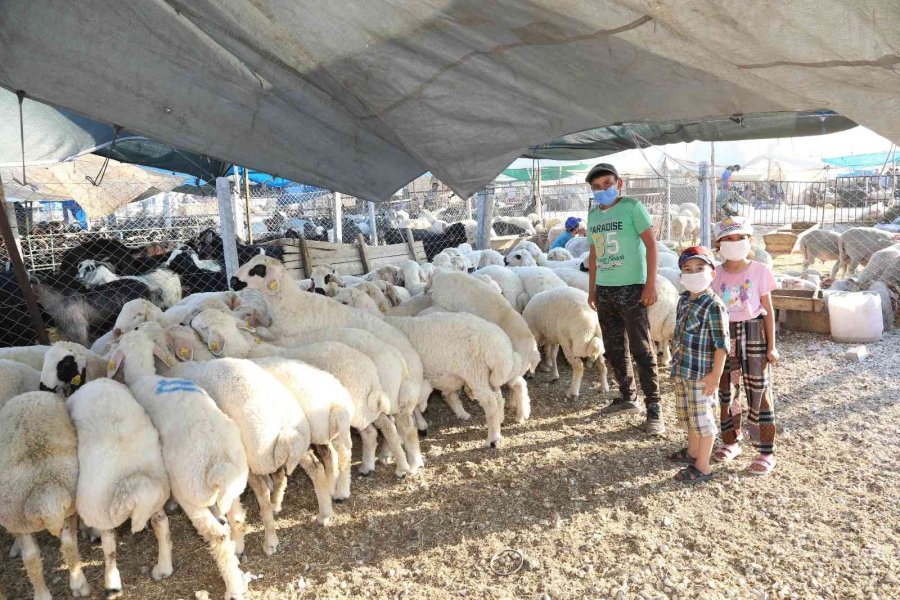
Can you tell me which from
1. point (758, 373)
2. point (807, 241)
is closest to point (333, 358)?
point (758, 373)

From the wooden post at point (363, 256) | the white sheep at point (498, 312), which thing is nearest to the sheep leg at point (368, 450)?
the white sheep at point (498, 312)

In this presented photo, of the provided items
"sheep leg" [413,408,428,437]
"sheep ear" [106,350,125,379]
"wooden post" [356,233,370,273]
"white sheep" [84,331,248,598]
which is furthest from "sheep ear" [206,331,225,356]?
"wooden post" [356,233,370,273]

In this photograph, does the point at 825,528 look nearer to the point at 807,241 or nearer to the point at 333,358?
the point at 333,358

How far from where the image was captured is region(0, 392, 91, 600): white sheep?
3.08 meters

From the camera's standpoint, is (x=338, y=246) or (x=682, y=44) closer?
(x=682, y=44)

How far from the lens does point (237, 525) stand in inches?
144

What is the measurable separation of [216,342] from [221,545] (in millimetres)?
1607

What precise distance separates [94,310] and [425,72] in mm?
6508

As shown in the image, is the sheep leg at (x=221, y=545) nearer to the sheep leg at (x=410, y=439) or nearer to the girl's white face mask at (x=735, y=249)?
the sheep leg at (x=410, y=439)

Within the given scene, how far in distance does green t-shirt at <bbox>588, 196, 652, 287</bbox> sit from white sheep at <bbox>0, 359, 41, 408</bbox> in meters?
4.58

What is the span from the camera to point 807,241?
44.4ft

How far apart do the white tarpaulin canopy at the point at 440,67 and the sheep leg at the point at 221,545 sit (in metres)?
2.74

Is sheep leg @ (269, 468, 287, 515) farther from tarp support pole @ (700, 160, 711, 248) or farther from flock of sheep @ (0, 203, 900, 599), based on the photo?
tarp support pole @ (700, 160, 711, 248)

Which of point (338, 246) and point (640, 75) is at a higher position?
point (640, 75)
